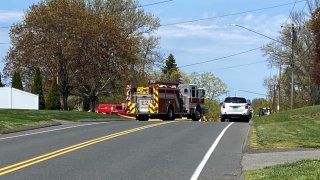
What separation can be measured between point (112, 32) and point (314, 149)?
36481 mm

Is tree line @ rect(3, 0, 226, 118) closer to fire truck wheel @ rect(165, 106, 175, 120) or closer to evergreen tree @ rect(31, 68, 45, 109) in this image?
evergreen tree @ rect(31, 68, 45, 109)

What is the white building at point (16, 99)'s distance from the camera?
44.9 meters

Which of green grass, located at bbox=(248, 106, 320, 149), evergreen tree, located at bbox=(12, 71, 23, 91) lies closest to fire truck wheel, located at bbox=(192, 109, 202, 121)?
evergreen tree, located at bbox=(12, 71, 23, 91)

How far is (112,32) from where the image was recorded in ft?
166

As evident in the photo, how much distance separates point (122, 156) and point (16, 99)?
33.1 m

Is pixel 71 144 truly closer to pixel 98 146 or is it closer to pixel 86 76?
pixel 98 146

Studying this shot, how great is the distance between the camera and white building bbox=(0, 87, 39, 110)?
44.9 meters

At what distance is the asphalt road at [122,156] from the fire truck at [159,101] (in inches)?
667

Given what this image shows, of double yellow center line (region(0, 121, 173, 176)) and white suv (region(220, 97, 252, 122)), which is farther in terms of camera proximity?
white suv (region(220, 97, 252, 122))

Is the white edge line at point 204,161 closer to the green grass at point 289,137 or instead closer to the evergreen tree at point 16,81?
the green grass at point 289,137

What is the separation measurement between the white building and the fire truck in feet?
33.9

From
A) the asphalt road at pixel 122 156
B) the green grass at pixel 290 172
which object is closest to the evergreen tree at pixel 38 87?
the asphalt road at pixel 122 156

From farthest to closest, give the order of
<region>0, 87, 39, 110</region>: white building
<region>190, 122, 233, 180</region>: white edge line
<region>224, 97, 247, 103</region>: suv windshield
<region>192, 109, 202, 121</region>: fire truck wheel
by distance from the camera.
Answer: <region>0, 87, 39, 110</region>: white building
<region>192, 109, 202, 121</region>: fire truck wheel
<region>224, 97, 247, 103</region>: suv windshield
<region>190, 122, 233, 180</region>: white edge line

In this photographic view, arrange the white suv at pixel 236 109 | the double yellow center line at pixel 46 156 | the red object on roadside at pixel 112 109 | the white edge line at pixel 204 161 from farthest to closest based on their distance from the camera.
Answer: the red object on roadside at pixel 112 109 < the white suv at pixel 236 109 < the double yellow center line at pixel 46 156 < the white edge line at pixel 204 161
